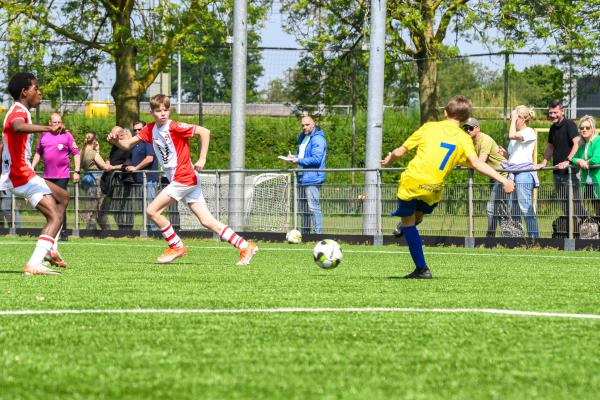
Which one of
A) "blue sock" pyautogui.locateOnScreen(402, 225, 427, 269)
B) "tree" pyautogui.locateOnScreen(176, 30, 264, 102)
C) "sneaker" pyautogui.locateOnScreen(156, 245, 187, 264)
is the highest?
"tree" pyautogui.locateOnScreen(176, 30, 264, 102)

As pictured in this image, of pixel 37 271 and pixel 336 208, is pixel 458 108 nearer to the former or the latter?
pixel 37 271

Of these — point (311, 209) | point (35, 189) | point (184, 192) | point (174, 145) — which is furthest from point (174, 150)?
point (311, 209)

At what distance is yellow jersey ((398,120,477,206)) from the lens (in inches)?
400

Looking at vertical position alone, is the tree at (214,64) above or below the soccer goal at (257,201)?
above

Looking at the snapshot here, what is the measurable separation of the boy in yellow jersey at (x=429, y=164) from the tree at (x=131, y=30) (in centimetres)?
1923

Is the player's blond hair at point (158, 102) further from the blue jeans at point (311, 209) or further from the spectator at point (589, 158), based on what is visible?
the blue jeans at point (311, 209)

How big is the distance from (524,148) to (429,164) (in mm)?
7797

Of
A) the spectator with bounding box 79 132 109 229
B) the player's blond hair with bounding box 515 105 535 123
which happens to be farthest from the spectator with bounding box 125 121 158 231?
the player's blond hair with bounding box 515 105 535 123

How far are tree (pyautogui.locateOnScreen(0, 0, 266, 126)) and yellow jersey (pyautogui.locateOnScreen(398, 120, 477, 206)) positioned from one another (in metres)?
19.3

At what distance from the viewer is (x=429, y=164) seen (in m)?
10.2

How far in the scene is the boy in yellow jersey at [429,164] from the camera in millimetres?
10164

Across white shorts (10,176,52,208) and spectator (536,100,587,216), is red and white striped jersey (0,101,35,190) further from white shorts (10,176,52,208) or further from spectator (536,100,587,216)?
spectator (536,100,587,216)

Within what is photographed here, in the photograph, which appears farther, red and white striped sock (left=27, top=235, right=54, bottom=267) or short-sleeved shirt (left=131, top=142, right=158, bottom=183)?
short-sleeved shirt (left=131, top=142, right=158, bottom=183)

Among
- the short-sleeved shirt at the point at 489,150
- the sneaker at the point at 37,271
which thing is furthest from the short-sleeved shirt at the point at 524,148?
the sneaker at the point at 37,271
